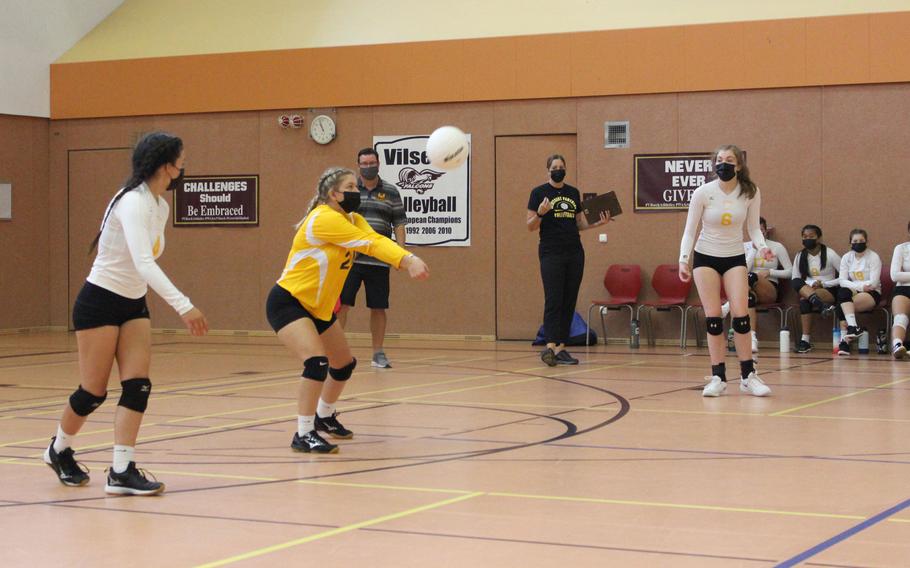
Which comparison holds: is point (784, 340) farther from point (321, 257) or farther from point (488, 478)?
point (488, 478)

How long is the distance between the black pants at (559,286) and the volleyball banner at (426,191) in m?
4.50

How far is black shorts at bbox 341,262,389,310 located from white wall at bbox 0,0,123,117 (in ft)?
29.4

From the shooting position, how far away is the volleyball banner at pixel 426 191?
1664cm

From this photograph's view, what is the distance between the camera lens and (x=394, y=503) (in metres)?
5.13

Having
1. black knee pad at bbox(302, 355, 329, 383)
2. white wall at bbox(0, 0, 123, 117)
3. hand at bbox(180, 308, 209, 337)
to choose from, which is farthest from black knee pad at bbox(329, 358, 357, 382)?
white wall at bbox(0, 0, 123, 117)

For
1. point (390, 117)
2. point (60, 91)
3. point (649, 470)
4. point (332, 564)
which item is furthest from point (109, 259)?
point (60, 91)

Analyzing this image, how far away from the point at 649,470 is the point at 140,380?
2.48 metres

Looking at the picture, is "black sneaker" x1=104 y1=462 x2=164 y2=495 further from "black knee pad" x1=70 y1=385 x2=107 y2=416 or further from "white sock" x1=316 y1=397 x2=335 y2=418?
"white sock" x1=316 y1=397 x2=335 y2=418

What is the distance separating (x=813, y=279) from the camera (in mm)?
14391

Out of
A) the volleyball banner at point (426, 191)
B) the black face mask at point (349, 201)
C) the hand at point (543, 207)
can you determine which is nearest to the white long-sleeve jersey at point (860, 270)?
the hand at point (543, 207)

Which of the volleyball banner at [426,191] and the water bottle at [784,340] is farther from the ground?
the volleyball banner at [426,191]

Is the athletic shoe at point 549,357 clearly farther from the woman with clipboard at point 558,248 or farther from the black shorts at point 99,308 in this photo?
the black shorts at point 99,308

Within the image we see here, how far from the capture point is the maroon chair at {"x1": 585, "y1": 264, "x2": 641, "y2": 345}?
1541 cm

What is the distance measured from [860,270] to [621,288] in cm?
297
